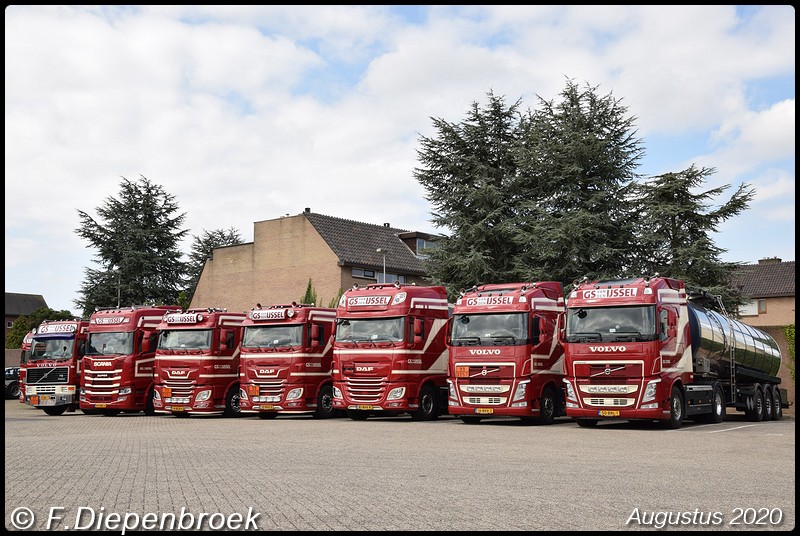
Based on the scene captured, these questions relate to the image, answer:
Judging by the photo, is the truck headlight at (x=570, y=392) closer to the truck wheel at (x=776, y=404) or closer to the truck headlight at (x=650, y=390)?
the truck headlight at (x=650, y=390)

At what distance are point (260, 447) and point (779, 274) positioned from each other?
67.1 meters

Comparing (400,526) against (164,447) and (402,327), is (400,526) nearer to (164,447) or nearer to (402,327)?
(164,447)

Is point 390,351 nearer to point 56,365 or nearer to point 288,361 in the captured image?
point 288,361

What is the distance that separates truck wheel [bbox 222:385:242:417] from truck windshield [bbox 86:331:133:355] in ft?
12.3

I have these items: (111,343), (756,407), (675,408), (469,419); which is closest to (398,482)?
(675,408)

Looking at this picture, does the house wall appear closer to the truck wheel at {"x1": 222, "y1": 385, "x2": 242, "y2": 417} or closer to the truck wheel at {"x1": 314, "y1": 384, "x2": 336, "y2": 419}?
the truck wheel at {"x1": 314, "y1": 384, "x2": 336, "y2": 419}

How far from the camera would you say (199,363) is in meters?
27.7

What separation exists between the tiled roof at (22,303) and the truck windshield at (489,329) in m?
111

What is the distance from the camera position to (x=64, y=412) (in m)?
33.7

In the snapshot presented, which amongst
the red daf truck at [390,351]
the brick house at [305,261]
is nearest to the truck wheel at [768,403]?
the red daf truck at [390,351]

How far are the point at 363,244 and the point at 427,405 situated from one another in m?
34.3

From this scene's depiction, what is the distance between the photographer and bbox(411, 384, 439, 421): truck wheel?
81.7 ft

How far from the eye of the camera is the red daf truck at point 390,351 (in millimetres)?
24125

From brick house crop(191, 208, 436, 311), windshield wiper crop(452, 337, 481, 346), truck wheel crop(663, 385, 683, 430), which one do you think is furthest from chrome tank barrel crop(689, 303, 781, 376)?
brick house crop(191, 208, 436, 311)
